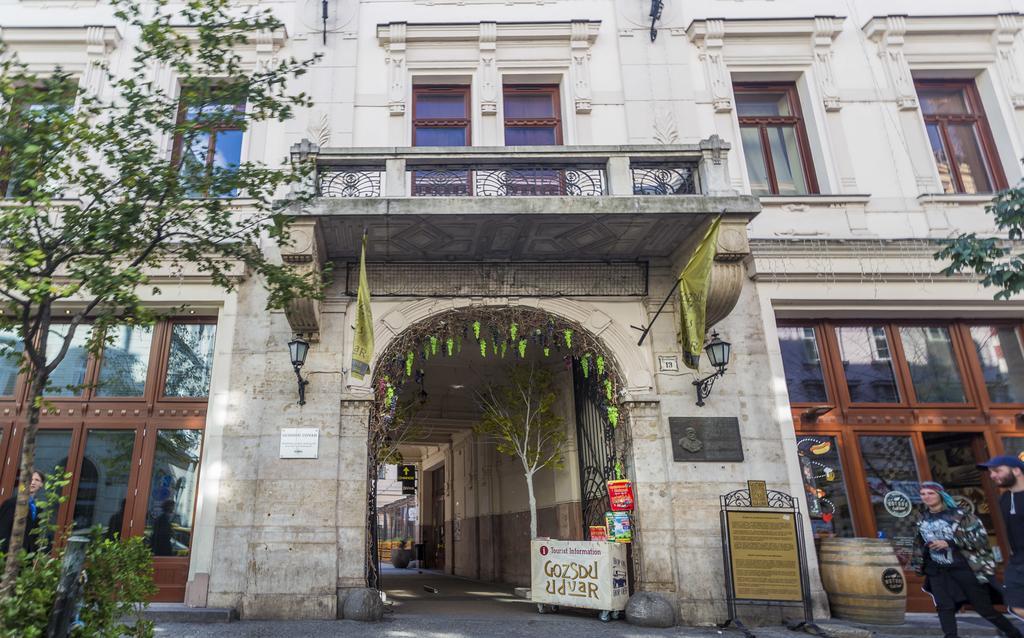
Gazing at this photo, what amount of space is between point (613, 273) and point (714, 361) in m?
1.87

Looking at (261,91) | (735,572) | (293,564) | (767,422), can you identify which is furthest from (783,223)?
(293,564)

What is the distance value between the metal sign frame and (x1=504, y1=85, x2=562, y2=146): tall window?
6.01 m

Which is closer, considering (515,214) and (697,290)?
(697,290)

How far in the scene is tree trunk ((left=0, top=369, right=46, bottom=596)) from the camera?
411cm

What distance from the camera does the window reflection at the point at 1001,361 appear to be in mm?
9344

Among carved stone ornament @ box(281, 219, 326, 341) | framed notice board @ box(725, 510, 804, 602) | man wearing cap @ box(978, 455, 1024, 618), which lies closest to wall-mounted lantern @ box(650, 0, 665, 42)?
carved stone ornament @ box(281, 219, 326, 341)

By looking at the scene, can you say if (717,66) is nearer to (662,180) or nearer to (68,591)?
(662,180)

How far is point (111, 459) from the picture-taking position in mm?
8656

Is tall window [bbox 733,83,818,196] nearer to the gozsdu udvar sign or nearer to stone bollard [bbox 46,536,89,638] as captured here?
the gozsdu udvar sign

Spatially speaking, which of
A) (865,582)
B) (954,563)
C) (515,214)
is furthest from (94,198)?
(865,582)

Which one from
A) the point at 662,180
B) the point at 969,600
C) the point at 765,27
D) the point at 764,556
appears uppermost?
the point at 765,27

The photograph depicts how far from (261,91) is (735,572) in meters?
7.26

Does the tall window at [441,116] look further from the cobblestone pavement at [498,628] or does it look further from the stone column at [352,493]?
the cobblestone pavement at [498,628]

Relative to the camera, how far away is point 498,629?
708cm
